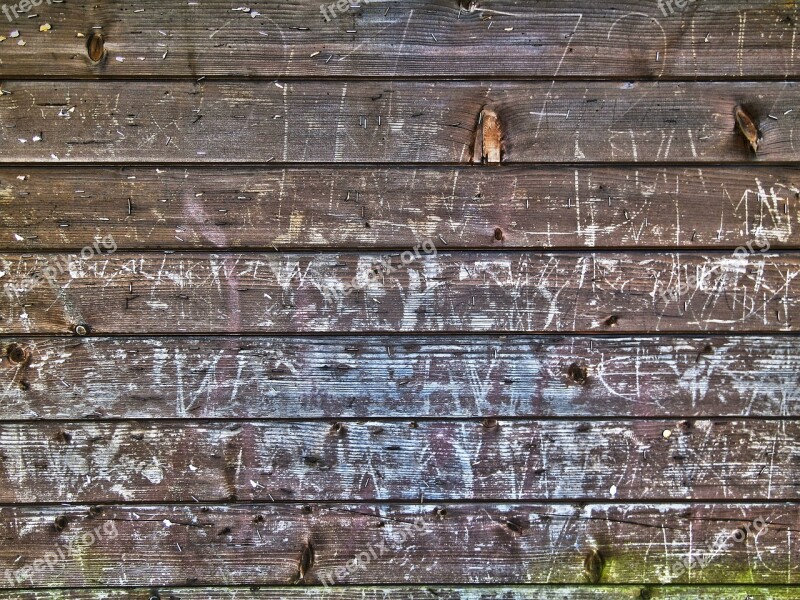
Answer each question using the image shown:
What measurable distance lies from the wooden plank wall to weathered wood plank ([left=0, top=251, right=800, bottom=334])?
10 millimetres

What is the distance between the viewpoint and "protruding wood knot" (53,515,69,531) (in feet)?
5.32

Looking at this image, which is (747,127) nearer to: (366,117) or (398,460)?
(366,117)

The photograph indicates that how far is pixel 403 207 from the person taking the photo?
1547 millimetres

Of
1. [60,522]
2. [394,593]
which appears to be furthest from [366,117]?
[60,522]

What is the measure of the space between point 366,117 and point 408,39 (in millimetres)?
298

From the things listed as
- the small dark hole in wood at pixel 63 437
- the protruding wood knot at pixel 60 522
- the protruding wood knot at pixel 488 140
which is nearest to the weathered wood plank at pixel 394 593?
the protruding wood knot at pixel 60 522

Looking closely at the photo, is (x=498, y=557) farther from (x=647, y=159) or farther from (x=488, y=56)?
(x=488, y=56)

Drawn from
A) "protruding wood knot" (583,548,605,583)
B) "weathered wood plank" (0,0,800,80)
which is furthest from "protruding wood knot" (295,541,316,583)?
"weathered wood plank" (0,0,800,80)

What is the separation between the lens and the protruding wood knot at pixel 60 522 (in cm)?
162

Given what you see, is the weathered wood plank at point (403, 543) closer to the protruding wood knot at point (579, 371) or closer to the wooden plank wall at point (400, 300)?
the wooden plank wall at point (400, 300)

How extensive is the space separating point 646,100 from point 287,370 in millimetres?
1570

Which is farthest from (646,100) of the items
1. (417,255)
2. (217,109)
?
(217,109)

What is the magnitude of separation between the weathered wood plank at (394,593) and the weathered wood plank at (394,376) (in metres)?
0.66

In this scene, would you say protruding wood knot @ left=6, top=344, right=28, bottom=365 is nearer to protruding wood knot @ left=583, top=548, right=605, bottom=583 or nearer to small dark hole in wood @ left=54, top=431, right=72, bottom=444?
small dark hole in wood @ left=54, top=431, right=72, bottom=444
